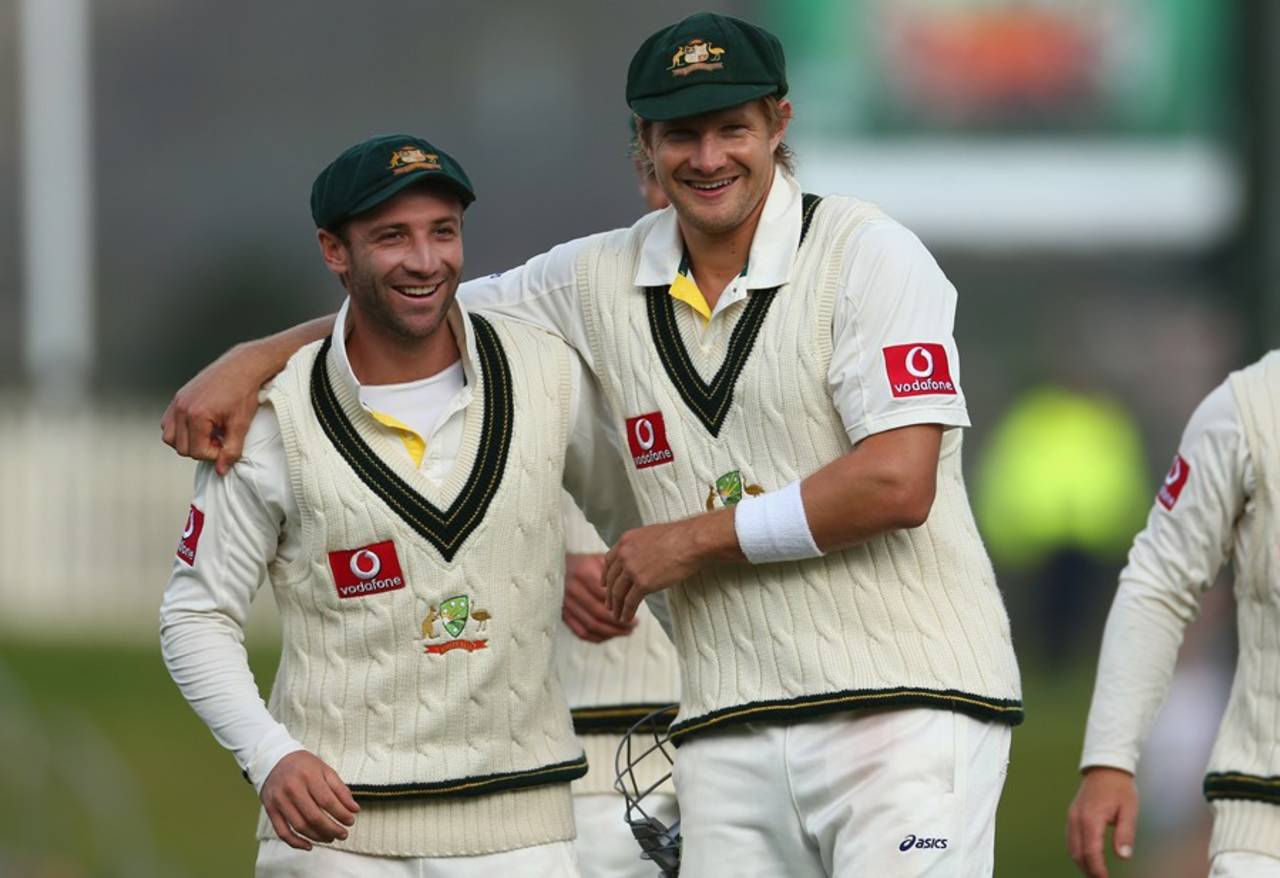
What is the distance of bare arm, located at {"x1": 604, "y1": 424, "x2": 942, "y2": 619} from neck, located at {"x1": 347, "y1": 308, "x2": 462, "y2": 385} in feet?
1.92

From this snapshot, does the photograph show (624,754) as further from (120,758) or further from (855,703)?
(120,758)

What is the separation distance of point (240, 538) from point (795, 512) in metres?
1.08

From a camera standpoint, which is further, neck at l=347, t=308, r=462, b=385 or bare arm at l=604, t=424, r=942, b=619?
neck at l=347, t=308, r=462, b=385

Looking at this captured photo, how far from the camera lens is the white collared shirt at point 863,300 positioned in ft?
17.2

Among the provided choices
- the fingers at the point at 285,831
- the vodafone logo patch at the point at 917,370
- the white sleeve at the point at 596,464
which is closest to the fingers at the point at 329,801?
the fingers at the point at 285,831

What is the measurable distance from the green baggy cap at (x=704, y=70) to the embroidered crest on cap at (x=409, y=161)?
0.40m

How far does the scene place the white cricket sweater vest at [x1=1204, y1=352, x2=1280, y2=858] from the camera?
552 centimetres

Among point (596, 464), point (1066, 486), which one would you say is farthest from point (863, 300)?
point (1066, 486)

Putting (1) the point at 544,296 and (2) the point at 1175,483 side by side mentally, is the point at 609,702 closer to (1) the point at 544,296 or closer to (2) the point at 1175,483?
(1) the point at 544,296

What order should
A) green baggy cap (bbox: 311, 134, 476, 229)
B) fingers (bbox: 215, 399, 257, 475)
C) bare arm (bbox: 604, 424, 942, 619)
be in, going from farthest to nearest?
fingers (bbox: 215, 399, 257, 475) < green baggy cap (bbox: 311, 134, 476, 229) < bare arm (bbox: 604, 424, 942, 619)

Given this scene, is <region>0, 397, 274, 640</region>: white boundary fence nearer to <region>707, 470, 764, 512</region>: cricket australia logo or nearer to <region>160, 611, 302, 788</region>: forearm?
<region>160, 611, 302, 788</region>: forearm

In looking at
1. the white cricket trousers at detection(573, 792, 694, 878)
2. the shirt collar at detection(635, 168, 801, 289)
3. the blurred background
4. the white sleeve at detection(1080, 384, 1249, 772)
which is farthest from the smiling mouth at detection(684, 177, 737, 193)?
the blurred background

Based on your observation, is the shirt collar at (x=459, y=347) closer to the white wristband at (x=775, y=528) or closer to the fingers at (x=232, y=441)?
the fingers at (x=232, y=441)

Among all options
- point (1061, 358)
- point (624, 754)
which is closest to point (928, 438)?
point (624, 754)
